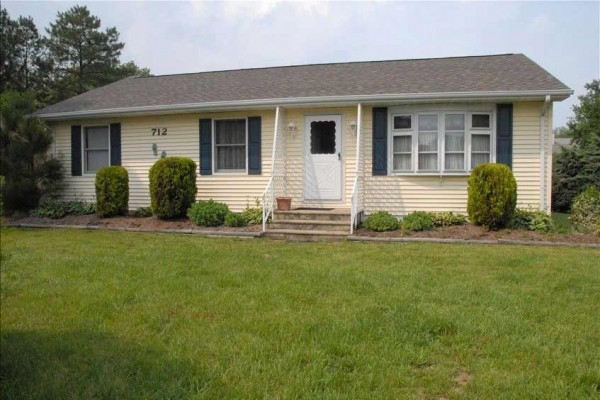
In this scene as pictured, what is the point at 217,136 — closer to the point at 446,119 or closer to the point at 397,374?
the point at 446,119

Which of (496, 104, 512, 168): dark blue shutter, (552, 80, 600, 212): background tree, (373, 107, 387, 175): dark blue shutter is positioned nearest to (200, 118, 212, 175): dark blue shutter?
(373, 107, 387, 175): dark blue shutter

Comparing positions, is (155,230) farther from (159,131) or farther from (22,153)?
(22,153)

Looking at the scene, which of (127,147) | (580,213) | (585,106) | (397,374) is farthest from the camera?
(585,106)

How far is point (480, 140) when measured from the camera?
10.3 metres

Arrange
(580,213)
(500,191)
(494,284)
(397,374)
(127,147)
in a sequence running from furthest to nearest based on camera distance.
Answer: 1. (127,147)
2. (580,213)
3. (500,191)
4. (494,284)
5. (397,374)

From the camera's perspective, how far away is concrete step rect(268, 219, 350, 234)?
9.54 metres

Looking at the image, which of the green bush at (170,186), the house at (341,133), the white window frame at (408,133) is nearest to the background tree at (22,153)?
the house at (341,133)

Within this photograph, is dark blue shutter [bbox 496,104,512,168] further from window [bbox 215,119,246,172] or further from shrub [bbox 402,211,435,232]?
window [bbox 215,119,246,172]

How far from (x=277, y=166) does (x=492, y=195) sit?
14.6ft

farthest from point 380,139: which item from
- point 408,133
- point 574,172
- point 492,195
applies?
point 574,172

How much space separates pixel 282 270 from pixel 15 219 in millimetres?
8435

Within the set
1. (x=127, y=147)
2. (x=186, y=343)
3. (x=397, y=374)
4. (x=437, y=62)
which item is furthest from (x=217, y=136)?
(x=397, y=374)

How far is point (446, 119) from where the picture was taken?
10.4 metres

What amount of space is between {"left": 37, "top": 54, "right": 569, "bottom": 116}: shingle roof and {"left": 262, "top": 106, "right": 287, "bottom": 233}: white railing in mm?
580
